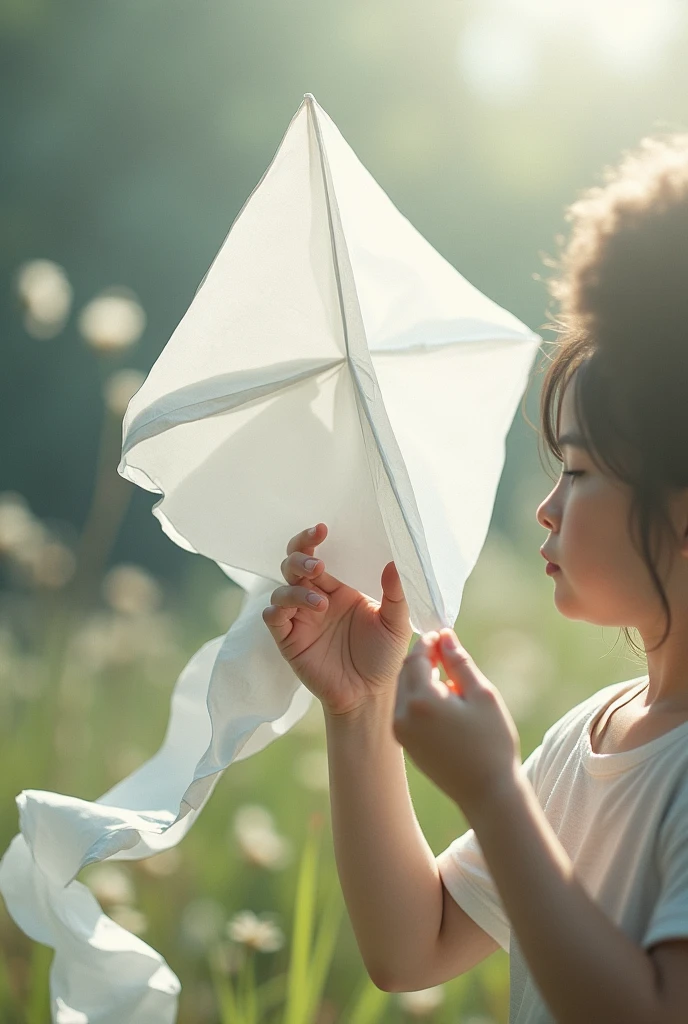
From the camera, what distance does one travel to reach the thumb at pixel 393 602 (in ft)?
2.01

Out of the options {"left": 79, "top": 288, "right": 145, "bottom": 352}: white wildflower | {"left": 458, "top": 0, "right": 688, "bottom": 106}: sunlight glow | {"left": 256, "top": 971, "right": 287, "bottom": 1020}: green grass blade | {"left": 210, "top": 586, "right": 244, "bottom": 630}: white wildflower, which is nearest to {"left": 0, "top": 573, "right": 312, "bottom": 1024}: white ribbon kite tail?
{"left": 256, "top": 971, "right": 287, "bottom": 1020}: green grass blade

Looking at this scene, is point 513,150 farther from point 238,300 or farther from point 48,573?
point 238,300

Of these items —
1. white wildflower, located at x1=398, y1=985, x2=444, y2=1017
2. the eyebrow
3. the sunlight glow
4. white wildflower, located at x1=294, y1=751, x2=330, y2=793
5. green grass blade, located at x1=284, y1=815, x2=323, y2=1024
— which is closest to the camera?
the eyebrow

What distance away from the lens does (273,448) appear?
0.62 m

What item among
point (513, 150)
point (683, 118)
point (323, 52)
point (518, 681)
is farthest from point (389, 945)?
point (323, 52)

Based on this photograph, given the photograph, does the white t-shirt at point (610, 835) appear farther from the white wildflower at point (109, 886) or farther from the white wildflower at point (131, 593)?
the white wildflower at point (131, 593)

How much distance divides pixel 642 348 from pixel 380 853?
Answer: 1.13 feet

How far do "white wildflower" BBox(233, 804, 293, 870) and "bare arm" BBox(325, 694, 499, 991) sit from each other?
0.36m

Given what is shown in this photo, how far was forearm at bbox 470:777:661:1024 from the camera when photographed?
418mm

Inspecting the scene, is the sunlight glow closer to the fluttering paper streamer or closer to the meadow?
the meadow

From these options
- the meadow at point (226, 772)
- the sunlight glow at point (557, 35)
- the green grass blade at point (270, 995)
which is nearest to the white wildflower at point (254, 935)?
the meadow at point (226, 772)

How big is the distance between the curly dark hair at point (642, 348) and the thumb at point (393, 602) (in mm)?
155

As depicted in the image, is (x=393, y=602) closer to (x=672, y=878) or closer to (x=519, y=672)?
(x=672, y=878)

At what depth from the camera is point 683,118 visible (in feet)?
4.67
